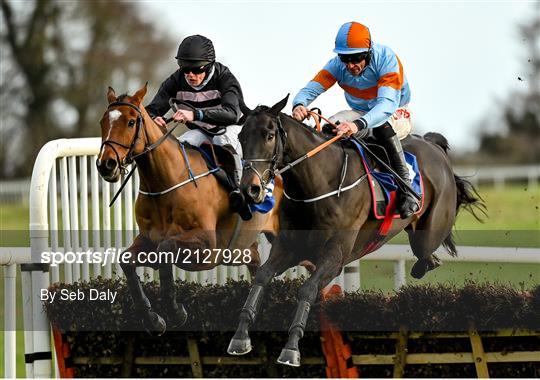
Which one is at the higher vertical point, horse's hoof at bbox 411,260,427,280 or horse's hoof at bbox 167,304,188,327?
horse's hoof at bbox 411,260,427,280

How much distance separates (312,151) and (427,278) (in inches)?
70.5

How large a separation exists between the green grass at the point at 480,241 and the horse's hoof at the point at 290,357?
1.06 meters

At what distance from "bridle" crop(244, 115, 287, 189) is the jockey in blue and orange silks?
1.28 ft

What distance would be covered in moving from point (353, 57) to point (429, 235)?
1.49m

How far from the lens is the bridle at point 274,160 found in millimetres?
5723

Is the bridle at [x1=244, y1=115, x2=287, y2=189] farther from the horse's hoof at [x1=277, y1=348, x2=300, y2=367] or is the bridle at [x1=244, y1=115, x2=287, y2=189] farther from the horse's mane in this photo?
the horse's hoof at [x1=277, y1=348, x2=300, y2=367]

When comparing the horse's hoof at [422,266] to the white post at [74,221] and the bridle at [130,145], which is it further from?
the white post at [74,221]

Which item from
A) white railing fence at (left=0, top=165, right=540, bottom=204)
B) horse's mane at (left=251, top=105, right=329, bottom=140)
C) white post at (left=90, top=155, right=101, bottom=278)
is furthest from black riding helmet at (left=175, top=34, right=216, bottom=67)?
white railing fence at (left=0, top=165, right=540, bottom=204)

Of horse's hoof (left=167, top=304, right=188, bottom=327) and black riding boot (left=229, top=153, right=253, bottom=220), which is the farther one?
black riding boot (left=229, top=153, right=253, bottom=220)

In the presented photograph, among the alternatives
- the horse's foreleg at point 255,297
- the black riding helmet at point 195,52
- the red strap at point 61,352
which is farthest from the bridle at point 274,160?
the red strap at point 61,352

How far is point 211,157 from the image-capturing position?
6.84 m

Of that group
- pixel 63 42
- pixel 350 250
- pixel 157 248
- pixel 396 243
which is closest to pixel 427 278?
pixel 396 243

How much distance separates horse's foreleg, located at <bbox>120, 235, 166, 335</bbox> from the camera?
6.46 m

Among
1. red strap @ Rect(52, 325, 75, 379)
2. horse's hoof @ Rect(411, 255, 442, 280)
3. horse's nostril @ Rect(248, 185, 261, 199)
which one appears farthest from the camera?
horse's hoof @ Rect(411, 255, 442, 280)
